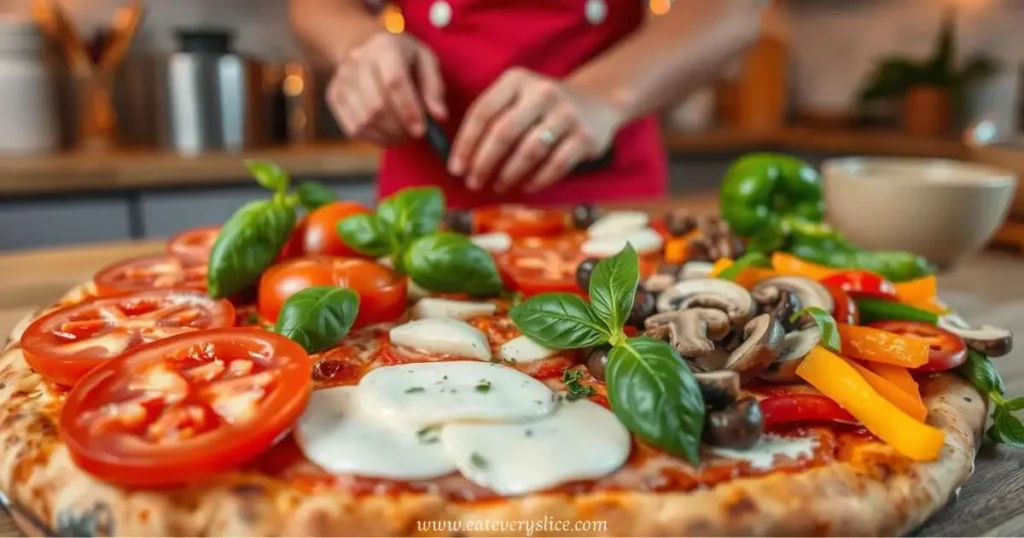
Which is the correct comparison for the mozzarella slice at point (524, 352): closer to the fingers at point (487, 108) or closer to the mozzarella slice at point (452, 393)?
the mozzarella slice at point (452, 393)

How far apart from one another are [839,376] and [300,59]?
11.5 feet

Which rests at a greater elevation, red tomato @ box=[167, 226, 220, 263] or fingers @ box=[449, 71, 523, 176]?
fingers @ box=[449, 71, 523, 176]

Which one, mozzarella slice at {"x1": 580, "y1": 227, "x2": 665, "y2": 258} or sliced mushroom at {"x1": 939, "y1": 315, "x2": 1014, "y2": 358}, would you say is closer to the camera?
sliced mushroom at {"x1": 939, "y1": 315, "x2": 1014, "y2": 358}

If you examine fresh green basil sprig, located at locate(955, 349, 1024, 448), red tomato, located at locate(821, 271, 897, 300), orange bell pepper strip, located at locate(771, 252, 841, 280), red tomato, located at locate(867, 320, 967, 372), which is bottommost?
fresh green basil sprig, located at locate(955, 349, 1024, 448)

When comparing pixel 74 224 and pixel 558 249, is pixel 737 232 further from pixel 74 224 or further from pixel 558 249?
pixel 74 224

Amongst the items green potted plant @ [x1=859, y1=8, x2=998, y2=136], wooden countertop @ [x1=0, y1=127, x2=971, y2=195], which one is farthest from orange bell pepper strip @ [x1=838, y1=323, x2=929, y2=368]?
green potted plant @ [x1=859, y1=8, x2=998, y2=136]

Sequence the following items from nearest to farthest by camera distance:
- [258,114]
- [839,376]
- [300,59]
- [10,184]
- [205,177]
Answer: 1. [839,376]
2. [10,184]
3. [205,177]
4. [258,114]
5. [300,59]

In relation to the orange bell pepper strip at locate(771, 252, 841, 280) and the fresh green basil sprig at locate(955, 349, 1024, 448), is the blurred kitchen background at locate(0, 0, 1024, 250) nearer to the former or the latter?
the orange bell pepper strip at locate(771, 252, 841, 280)

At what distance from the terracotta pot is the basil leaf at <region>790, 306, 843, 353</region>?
3.63 metres

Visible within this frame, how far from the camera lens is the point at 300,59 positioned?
390 cm

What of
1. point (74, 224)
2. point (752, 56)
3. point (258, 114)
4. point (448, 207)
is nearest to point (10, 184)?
point (74, 224)

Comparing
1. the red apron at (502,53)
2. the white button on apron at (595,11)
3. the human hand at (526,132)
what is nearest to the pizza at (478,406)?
the human hand at (526,132)

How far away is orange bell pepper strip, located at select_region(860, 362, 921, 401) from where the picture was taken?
88 cm

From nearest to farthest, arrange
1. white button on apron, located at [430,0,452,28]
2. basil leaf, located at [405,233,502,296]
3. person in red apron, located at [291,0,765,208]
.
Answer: basil leaf, located at [405,233,502,296] < person in red apron, located at [291,0,765,208] < white button on apron, located at [430,0,452,28]
